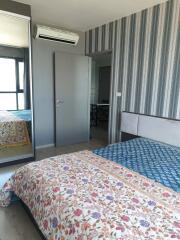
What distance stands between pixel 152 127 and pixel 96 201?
196 cm

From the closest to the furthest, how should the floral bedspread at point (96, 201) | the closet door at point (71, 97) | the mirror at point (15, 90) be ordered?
the floral bedspread at point (96, 201)
the mirror at point (15, 90)
the closet door at point (71, 97)

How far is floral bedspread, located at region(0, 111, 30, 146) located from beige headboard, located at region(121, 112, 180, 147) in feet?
5.92

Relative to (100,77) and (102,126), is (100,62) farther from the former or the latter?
(102,126)

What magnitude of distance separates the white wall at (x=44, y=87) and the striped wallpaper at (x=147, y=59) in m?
1.08

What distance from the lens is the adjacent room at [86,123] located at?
4.12 feet

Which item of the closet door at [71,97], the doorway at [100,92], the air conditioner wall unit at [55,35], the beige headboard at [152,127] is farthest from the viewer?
the doorway at [100,92]

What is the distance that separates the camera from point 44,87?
3.89 meters

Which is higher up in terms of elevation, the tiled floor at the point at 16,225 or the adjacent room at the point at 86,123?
the adjacent room at the point at 86,123

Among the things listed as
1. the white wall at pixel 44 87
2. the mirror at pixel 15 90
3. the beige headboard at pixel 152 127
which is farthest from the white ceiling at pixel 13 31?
the beige headboard at pixel 152 127

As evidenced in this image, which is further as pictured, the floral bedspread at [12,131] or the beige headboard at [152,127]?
the floral bedspread at [12,131]

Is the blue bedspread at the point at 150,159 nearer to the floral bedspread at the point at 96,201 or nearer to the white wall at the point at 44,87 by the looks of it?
the floral bedspread at the point at 96,201

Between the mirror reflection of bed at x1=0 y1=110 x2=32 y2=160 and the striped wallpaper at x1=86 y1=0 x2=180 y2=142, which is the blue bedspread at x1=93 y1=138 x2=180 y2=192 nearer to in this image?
the striped wallpaper at x1=86 y1=0 x2=180 y2=142

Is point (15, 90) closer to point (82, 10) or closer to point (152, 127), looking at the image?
point (82, 10)

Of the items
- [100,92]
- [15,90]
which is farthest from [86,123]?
[100,92]
